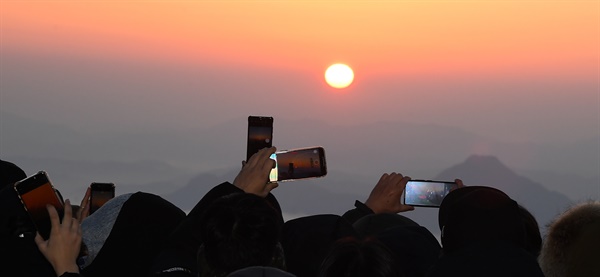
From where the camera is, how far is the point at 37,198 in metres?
5.95

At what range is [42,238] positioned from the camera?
5742mm

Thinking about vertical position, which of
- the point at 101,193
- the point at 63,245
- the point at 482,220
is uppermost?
the point at 482,220

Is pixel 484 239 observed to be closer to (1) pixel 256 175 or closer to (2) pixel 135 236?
(1) pixel 256 175

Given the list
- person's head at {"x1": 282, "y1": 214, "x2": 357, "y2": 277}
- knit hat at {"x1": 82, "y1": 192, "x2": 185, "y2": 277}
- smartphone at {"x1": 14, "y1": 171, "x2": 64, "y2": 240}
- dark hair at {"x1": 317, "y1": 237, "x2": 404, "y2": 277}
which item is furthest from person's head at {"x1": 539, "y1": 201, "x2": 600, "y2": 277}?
smartphone at {"x1": 14, "y1": 171, "x2": 64, "y2": 240}

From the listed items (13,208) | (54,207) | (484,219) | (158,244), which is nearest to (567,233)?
(484,219)

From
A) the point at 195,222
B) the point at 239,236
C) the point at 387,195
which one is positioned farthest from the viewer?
the point at 387,195

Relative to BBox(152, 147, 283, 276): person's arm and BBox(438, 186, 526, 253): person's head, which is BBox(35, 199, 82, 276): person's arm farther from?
BBox(438, 186, 526, 253): person's head

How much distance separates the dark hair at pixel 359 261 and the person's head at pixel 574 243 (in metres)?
1.81

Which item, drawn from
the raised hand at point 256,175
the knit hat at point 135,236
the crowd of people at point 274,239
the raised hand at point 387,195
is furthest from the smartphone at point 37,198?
the raised hand at point 387,195

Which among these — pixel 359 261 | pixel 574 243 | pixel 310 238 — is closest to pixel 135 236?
pixel 310 238

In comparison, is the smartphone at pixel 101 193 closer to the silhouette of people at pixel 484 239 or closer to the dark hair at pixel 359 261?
the silhouette of people at pixel 484 239

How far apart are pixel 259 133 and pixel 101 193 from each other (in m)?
4.93

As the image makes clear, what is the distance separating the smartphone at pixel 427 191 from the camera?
9161 mm

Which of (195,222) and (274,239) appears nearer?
(274,239)
